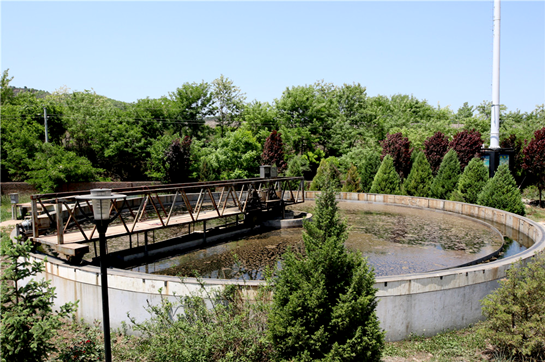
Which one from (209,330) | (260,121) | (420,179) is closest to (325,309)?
(209,330)

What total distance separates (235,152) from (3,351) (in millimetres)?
26774

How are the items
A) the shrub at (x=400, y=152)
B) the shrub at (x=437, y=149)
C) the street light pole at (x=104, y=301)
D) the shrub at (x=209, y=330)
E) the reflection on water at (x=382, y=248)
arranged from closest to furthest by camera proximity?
the street light pole at (x=104, y=301), the shrub at (x=209, y=330), the reflection on water at (x=382, y=248), the shrub at (x=437, y=149), the shrub at (x=400, y=152)

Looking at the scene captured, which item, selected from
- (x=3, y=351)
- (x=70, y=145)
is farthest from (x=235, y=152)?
(x=3, y=351)

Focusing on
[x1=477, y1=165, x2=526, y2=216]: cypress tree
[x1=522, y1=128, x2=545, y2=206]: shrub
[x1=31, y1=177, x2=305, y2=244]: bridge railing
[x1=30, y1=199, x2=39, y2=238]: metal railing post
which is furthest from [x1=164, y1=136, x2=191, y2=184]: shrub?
[x1=522, y1=128, x2=545, y2=206]: shrub

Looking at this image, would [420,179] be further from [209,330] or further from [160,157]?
[209,330]

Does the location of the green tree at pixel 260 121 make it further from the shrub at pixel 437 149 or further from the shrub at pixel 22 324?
the shrub at pixel 22 324

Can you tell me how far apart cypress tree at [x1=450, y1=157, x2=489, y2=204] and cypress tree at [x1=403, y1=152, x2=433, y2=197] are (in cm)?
295

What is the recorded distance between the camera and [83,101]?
4588 centimetres

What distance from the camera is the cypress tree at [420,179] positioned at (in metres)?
23.5

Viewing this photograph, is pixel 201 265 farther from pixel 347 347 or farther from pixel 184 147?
pixel 184 147

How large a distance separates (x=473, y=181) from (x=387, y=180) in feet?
18.0

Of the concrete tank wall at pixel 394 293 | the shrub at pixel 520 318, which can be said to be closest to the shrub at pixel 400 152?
the concrete tank wall at pixel 394 293

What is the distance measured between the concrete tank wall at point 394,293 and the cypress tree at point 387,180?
16.3 meters

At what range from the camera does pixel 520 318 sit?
21.5 ft
